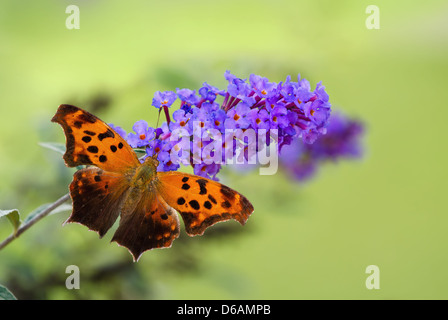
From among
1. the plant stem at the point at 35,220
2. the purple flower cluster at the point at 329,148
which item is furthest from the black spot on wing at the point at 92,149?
the purple flower cluster at the point at 329,148

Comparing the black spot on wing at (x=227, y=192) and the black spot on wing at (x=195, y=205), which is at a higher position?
the black spot on wing at (x=227, y=192)

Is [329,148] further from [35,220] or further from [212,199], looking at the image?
[35,220]

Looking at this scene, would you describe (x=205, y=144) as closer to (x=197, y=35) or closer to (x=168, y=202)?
(x=168, y=202)

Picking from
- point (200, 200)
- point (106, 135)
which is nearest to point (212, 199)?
point (200, 200)

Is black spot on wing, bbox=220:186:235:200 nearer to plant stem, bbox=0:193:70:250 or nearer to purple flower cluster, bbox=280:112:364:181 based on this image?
plant stem, bbox=0:193:70:250

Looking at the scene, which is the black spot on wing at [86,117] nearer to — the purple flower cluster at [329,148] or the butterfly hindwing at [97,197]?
Answer: the butterfly hindwing at [97,197]

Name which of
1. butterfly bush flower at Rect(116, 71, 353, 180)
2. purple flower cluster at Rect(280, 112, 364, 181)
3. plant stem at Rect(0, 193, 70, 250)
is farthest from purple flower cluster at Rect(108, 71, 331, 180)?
purple flower cluster at Rect(280, 112, 364, 181)
